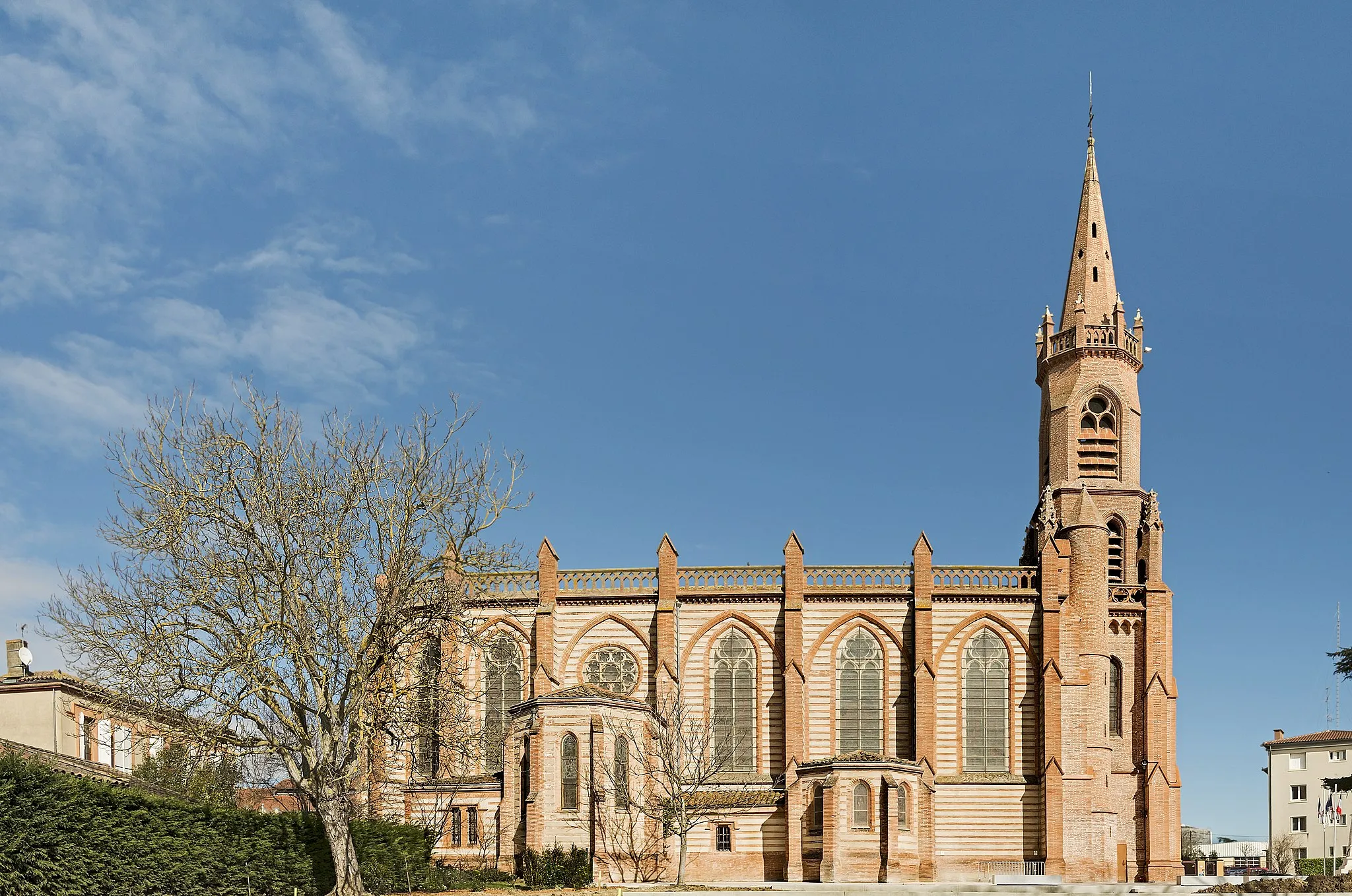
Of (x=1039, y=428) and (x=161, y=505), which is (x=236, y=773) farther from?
(x=1039, y=428)

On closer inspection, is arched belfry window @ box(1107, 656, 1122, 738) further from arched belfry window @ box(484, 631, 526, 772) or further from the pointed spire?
arched belfry window @ box(484, 631, 526, 772)

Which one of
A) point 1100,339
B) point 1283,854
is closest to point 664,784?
point 1100,339

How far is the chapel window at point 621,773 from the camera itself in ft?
173

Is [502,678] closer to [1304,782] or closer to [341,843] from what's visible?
[341,843]

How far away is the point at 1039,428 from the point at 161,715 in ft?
158

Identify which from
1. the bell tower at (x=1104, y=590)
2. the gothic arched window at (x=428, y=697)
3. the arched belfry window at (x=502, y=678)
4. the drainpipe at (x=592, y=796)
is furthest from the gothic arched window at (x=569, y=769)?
the bell tower at (x=1104, y=590)

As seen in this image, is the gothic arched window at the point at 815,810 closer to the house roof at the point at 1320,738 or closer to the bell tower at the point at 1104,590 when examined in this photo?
the bell tower at the point at 1104,590

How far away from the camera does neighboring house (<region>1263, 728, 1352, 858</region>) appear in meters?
102

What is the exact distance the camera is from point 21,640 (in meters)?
62.3

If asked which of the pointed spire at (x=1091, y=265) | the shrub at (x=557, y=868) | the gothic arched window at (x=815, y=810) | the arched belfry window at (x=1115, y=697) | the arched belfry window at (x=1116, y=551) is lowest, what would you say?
the shrub at (x=557, y=868)

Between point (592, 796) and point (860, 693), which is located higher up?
point (860, 693)

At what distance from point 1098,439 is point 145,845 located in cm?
4972

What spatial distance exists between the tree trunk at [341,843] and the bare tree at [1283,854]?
58677 mm

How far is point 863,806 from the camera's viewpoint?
181 ft
